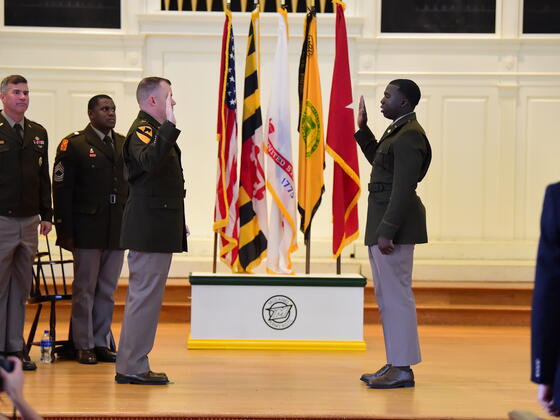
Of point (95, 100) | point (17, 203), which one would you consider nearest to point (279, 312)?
point (95, 100)

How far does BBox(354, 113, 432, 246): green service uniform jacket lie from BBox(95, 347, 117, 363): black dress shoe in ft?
5.54

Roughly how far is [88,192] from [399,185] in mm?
1835

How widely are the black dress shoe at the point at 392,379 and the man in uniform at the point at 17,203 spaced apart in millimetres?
1862

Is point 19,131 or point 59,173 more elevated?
point 19,131

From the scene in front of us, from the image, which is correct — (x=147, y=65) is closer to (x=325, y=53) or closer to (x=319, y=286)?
(x=325, y=53)

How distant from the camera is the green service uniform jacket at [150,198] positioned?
4.54m

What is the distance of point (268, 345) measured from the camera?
5.93m

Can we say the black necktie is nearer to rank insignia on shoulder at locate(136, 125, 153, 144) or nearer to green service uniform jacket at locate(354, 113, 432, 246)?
rank insignia on shoulder at locate(136, 125, 153, 144)

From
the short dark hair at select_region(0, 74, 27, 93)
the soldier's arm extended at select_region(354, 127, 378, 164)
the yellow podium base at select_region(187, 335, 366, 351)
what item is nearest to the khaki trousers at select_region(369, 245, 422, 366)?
the soldier's arm extended at select_region(354, 127, 378, 164)

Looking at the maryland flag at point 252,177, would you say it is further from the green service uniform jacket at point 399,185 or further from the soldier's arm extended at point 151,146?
the soldier's arm extended at point 151,146

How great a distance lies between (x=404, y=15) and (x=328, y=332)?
3.63 m

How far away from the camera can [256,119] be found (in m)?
6.30

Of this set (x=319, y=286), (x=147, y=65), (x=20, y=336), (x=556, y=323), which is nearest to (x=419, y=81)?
(x=147, y=65)

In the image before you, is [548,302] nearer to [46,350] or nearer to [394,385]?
[394,385]
